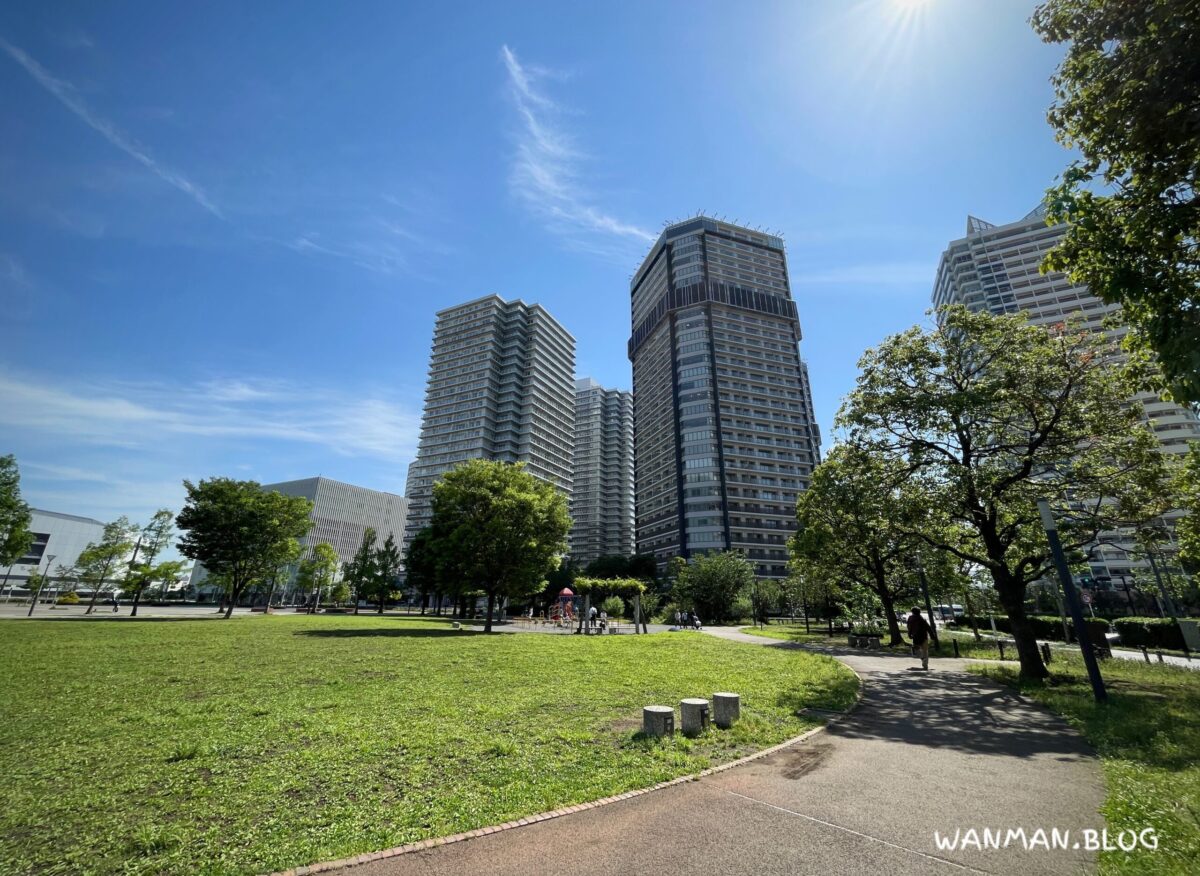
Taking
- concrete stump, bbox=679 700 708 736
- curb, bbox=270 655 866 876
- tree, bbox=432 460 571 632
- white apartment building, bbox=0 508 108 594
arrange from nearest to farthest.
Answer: curb, bbox=270 655 866 876 < concrete stump, bbox=679 700 708 736 < tree, bbox=432 460 571 632 < white apartment building, bbox=0 508 108 594

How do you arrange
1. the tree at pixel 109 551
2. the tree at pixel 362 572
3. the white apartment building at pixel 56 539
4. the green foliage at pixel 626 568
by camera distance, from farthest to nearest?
the white apartment building at pixel 56 539
the green foliage at pixel 626 568
the tree at pixel 362 572
the tree at pixel 109 551

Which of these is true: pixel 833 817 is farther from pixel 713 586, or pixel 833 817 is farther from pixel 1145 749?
pixel 713 586

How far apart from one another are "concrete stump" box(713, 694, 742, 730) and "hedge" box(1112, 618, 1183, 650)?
31.1 metres

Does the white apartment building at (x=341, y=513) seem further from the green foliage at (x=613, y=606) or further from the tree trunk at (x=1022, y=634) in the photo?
the tree trunk at (x=1022, y=634)

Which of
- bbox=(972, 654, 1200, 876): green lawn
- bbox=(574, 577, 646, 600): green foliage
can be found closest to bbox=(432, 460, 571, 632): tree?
bbox=(574, 577, 646, 600): green foliage

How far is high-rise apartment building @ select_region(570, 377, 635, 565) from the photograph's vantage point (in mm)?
172000

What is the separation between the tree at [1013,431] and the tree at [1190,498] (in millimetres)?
1094

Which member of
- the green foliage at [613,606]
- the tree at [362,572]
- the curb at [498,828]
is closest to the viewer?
the curb at [498,828]

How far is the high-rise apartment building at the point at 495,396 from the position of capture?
134875 millimetres

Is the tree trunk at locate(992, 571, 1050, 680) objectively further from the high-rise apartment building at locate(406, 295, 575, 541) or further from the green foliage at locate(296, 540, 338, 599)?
the high-rise apartment building at locate(406, 295, 575, 541)

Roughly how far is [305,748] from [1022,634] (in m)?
19.1

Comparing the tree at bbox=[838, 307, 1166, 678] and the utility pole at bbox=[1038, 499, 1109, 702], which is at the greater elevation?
the tree at bbox=[838, 307, 1166, 678]

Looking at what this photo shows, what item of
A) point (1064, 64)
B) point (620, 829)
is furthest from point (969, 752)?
point (1064, 64)

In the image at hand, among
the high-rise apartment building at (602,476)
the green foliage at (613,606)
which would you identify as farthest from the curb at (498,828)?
the high-rise apartment building at (602,476)
